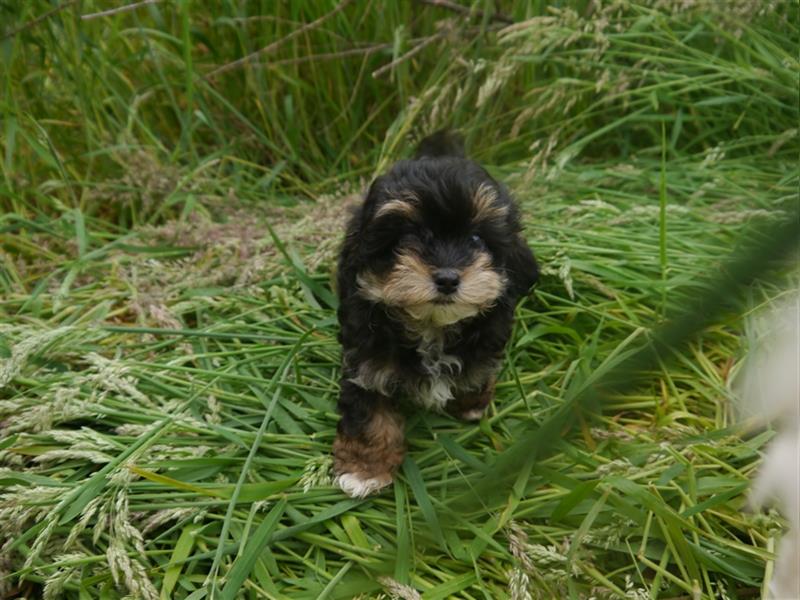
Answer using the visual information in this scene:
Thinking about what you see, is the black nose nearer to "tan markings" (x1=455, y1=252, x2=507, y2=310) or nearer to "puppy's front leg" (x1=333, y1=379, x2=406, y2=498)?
"tan markings" (x1=455, y1=252, x2=507, y2=310)

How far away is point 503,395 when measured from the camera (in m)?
2.81

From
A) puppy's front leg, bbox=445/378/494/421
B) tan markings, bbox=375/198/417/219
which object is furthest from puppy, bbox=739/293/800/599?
puppy's front leg, bbox=445/378/494/421

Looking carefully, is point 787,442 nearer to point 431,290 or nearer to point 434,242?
point 431,290

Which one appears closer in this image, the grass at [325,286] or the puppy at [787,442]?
the puppy at [787,442]

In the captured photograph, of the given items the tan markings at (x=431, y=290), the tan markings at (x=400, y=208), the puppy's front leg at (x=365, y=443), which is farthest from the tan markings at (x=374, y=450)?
the tan markings at (x=400, y=208)

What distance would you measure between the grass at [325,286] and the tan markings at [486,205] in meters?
0.56

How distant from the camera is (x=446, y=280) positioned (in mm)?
2072

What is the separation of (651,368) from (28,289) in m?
3.40

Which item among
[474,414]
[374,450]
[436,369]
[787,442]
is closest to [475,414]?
[474,414]

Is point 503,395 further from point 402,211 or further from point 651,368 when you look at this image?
point 651,368

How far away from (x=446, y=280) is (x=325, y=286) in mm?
1269

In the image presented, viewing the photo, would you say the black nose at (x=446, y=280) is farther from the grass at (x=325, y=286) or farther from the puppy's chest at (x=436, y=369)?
the grass at (x=325, y=286)

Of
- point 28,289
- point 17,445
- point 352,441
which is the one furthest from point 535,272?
point 28,289

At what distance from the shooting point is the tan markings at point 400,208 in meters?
2.16
